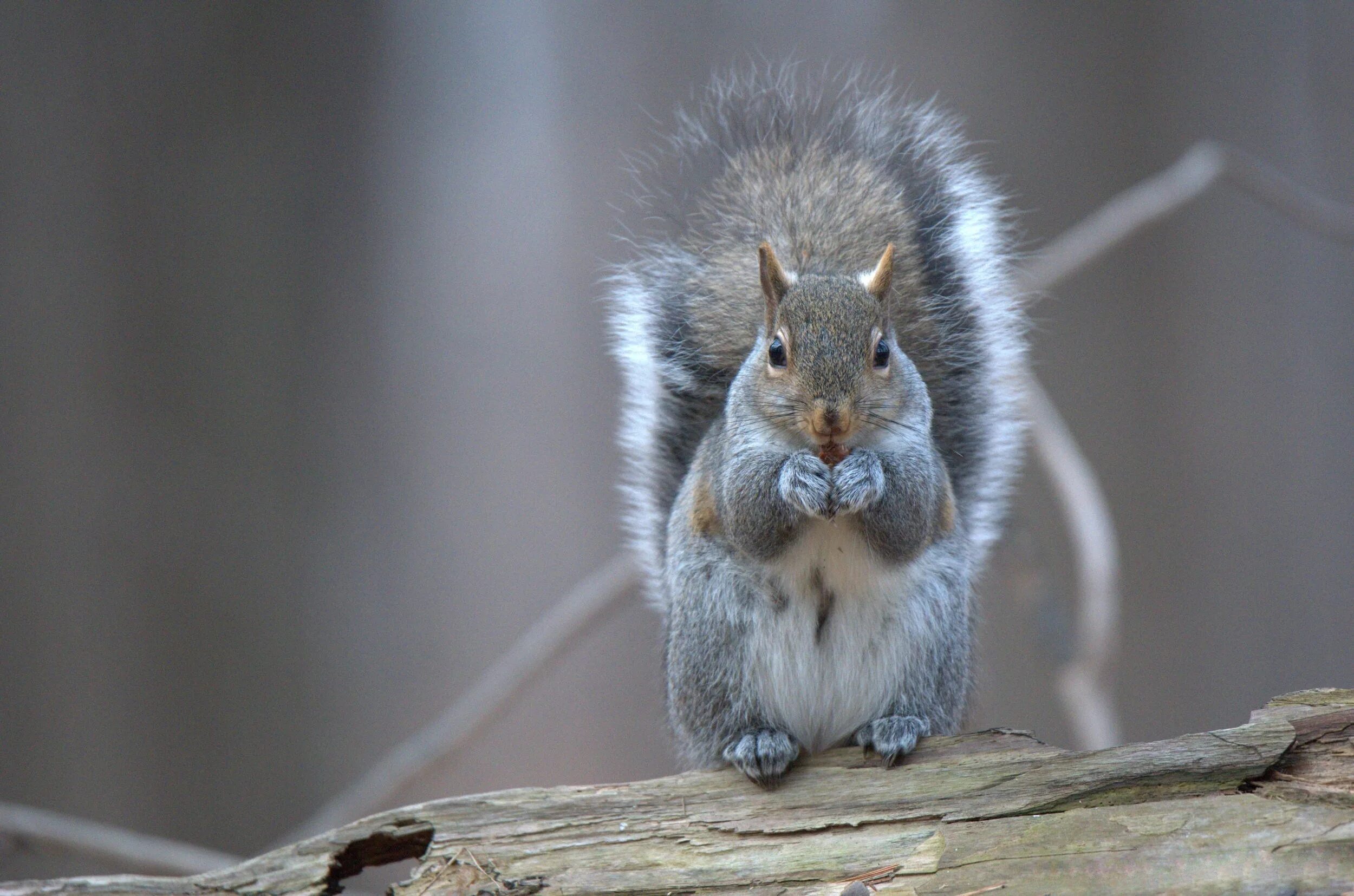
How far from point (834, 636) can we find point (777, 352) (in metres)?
0.39

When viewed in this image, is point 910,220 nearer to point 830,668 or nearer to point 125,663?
point 830,668

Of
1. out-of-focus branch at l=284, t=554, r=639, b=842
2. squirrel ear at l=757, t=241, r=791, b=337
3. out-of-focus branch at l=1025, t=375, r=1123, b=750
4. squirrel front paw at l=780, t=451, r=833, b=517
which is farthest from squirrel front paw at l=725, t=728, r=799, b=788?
out-of-focus branch at l=1025, t=375, r=1123, b=750

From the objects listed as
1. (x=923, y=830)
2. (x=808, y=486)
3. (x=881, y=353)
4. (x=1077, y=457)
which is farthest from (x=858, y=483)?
(x=1077, y=457)

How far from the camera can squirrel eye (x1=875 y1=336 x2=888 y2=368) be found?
1.35 m

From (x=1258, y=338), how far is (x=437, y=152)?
277 centimetres

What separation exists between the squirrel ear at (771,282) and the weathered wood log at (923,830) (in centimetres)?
60

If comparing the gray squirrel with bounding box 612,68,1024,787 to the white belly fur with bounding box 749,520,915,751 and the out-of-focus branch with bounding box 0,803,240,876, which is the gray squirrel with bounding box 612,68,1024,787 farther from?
the out-of-focus branch with bounding box 0,803,240,876

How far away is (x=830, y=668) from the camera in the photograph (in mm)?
1433

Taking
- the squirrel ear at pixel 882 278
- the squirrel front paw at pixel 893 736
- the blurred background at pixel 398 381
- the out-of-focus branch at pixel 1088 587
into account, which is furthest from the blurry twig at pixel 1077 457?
the squirrel front paw at pixel 893 736

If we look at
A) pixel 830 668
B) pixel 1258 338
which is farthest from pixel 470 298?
pixel 1258 338

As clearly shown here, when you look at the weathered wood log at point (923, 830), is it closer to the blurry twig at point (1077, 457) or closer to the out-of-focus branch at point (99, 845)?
the out-of-focus branch at point (99, 845)

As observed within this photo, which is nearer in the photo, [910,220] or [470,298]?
[910,220]

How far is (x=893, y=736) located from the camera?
139cm

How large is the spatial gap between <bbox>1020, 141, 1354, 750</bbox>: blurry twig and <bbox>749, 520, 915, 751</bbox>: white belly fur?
1.03m
